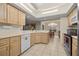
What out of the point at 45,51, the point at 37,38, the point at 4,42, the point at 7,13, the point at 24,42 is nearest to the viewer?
the point at 4,42

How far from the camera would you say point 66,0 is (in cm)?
118

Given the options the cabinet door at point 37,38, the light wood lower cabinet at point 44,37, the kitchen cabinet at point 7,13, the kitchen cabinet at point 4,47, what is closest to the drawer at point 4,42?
the kitchen cabinet at point 4,47

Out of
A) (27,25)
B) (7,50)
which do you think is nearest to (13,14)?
(7,50)

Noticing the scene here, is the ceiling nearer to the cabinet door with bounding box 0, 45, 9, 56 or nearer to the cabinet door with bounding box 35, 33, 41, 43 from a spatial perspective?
the cabinet door with bounding box 35, 33, 41, 43

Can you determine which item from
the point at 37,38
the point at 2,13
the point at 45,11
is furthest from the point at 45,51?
the point at 45,11

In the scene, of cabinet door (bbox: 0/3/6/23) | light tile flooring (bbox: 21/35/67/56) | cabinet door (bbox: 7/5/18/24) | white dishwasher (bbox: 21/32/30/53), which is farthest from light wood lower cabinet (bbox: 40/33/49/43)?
cabinet door (bbox: 0/3/6/23)

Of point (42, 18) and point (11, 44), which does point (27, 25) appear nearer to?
point (42, 18)

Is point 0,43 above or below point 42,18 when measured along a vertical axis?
below

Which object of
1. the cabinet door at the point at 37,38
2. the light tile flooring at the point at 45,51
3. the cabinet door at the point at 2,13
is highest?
the cabinet door at the point at 2,13

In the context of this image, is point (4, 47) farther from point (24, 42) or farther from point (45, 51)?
point (45, 51)

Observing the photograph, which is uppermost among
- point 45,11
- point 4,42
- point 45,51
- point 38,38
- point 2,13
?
point 45,11

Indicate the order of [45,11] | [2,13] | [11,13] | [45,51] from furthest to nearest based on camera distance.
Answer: [45,11] < [45,51] < [11,13] < [2,13]

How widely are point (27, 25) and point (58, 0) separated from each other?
132 inches

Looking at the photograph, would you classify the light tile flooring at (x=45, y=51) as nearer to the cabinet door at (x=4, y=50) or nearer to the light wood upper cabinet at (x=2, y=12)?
the cabinet door at (x=4, y=50)
